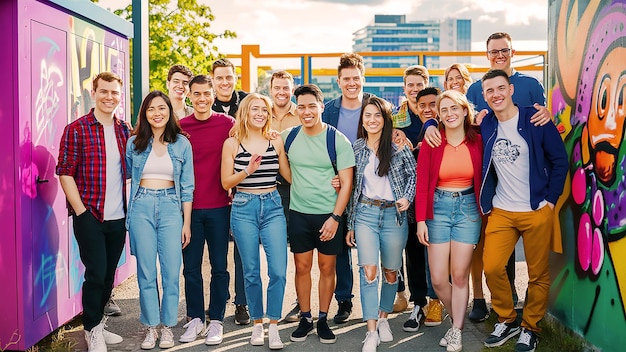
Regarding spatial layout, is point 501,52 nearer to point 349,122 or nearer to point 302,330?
point 349,122

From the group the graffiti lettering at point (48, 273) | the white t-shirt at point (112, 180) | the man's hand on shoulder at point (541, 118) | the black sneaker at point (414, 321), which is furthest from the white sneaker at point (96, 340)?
the man's hand on shoulder at point (541, 118)

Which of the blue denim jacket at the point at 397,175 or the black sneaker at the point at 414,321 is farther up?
the blue denim jacket at the point at 397,175

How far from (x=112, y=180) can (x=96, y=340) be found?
120 centimetres

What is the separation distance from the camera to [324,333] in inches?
220

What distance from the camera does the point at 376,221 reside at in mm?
5371

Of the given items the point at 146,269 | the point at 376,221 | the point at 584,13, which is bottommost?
the point at 146,269

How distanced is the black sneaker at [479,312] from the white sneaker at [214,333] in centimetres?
221

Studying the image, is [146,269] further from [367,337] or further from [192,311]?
[367,337]

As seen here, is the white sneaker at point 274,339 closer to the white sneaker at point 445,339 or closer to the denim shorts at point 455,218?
the white sneaker at point 445,339

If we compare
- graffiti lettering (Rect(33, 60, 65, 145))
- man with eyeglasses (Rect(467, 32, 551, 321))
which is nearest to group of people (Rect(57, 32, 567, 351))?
graffiti lettering (Rect(33, 60, 65, 145))

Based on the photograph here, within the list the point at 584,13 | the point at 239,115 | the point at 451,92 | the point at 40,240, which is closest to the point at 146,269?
the point at 40,240

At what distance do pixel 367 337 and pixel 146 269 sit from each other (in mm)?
1742

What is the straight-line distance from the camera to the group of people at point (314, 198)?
5.26m

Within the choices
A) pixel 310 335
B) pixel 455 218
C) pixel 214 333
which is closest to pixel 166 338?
pixel 214 333
